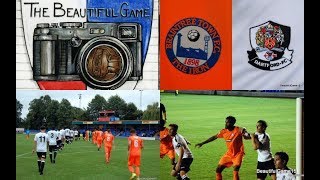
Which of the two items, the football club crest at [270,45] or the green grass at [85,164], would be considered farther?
the football club crest at [270,45]

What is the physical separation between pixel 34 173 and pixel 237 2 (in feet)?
8.66

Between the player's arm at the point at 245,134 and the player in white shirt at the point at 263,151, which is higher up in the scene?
the player's arm at the point at 245,134

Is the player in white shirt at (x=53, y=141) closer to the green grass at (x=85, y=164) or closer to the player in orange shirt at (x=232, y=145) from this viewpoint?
the green grass at (x=85, y=164)

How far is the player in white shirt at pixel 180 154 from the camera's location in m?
6.10

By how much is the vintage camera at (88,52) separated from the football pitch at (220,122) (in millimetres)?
529

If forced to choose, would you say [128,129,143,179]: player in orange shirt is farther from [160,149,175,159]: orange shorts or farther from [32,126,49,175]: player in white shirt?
[32,126,49,175]: player in white shirt

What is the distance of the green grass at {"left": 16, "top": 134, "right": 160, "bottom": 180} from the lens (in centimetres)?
605

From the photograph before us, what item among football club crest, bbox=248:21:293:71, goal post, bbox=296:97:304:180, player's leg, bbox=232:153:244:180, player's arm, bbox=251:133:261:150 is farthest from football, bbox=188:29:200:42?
goal post, bbox=296:97:304:180

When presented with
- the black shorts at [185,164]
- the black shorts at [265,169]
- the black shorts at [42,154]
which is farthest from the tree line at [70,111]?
the black shorts at [265,169]

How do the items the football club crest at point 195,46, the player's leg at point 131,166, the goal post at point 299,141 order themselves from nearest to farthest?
the goal post at point 299,141
the player's leg at point 131,166
the football club crest at point 195,46

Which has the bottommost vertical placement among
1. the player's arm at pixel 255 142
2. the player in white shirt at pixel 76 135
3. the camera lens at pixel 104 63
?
the player's arm at pixel 255 142

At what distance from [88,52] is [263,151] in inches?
78.9

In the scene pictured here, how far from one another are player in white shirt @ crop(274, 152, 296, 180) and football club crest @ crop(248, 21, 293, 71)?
0.88m

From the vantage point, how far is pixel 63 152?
6.16 m
